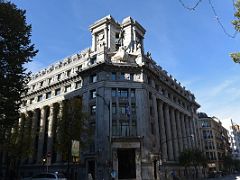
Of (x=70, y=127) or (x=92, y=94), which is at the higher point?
(x=92, y=94)

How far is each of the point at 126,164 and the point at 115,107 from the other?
396 inches

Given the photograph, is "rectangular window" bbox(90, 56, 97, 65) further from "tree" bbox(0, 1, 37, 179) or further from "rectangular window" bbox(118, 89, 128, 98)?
"tree" bbox(0, 1, 37, 179)

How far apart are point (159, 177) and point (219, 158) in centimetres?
5790

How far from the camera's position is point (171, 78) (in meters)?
66.9

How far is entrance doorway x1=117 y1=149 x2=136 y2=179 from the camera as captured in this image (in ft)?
134

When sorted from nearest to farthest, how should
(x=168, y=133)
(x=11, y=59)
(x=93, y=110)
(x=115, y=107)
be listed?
(x=11, y=59) → (x=115, y=107) → (x=93, y=110) → (x=168, y=133)

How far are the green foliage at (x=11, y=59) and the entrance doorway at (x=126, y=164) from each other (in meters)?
20.9

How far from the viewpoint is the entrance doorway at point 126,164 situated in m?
40.9

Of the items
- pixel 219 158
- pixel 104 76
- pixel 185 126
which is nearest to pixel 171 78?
pixel 185 126

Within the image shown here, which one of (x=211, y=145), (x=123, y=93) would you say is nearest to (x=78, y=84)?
(x=123, y=93)

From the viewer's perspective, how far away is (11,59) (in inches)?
1034

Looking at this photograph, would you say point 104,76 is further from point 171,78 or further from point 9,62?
point 171,78

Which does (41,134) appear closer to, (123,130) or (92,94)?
(92,94)

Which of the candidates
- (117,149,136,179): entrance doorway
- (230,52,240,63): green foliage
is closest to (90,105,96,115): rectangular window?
(117,149,136,179): entrance doorway
